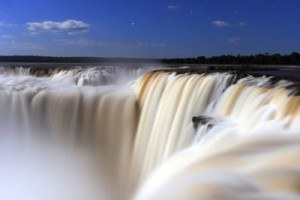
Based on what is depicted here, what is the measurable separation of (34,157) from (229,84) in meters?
7.43

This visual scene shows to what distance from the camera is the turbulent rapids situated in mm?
5542

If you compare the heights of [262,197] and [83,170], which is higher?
[262,197]

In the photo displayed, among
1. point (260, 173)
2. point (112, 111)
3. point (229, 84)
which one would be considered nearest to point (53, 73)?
point (112, 111)

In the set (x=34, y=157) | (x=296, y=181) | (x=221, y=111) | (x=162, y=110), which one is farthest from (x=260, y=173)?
(x=34, y=157)

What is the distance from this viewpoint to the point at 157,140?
12078 millimetres

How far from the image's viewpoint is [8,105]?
1836 centimetres

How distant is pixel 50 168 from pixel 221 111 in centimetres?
705

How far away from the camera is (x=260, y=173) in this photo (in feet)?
17.3

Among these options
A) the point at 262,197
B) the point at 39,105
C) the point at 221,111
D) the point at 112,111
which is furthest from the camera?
the point at 39,105

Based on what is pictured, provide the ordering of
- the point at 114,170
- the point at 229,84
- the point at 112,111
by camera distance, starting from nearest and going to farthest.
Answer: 1. the point at 229,84
2. the point at 114,170
3. the point at 112,111

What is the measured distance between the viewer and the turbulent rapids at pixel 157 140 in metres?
5.54

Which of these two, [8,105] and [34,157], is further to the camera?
[8,105]

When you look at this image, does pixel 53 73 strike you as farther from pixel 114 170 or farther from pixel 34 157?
pixel 114 170

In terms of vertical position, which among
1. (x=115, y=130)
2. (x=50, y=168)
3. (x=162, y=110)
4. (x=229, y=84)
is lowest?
(x=50, y=168)
